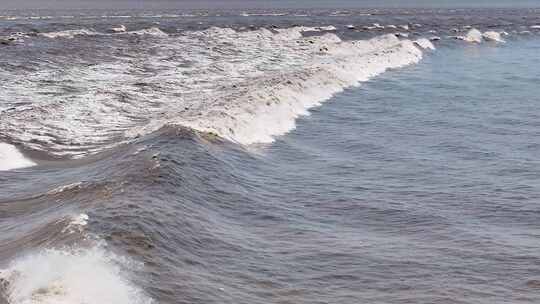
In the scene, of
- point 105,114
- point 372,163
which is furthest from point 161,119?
point 372,163

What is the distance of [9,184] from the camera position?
620 inches

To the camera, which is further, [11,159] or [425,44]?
[425,44]

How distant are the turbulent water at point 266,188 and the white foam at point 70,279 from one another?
3cm

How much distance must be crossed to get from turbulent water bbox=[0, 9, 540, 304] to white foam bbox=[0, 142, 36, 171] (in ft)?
0.28

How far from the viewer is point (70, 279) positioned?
971cm

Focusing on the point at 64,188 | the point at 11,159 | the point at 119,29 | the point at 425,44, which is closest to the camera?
the point at 64,188

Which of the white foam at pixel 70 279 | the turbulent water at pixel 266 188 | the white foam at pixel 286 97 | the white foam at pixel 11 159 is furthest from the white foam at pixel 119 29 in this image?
the white foam at pixel 70 279

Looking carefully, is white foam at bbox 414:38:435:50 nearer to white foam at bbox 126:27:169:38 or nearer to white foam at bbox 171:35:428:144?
white foam at bbox 171:35:428:144

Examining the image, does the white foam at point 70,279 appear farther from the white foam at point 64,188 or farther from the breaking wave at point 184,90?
the breaking wave at point 184,90

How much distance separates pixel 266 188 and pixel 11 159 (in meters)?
6.68

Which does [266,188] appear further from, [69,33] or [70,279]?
[69,33]

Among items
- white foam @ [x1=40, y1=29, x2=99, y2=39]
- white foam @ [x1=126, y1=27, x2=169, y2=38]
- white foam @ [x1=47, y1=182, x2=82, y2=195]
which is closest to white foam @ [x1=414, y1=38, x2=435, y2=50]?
white foam @ [x1=126, y1=27, x2=169, y2=38]

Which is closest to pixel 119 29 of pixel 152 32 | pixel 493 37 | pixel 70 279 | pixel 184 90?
pixel 152 32

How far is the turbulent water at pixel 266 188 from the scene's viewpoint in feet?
34.4
